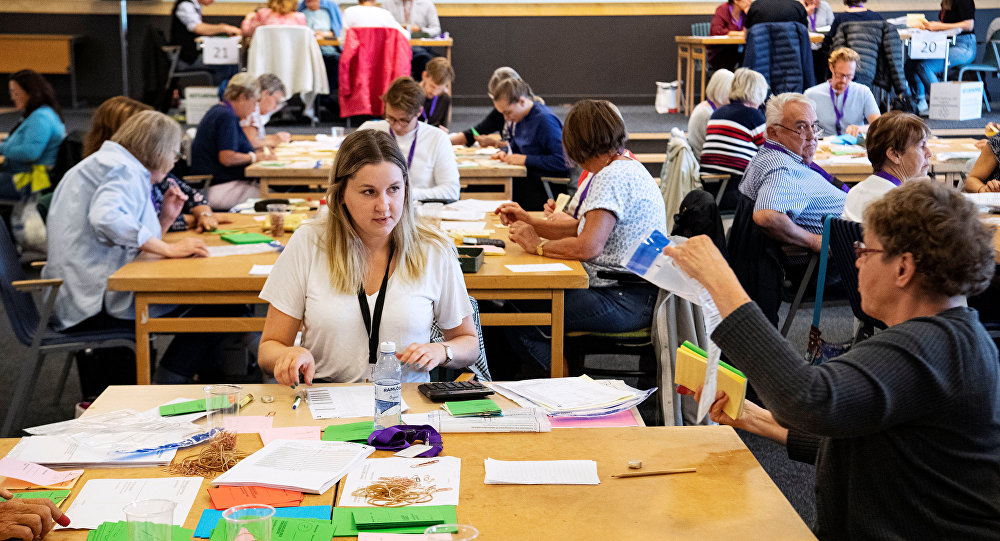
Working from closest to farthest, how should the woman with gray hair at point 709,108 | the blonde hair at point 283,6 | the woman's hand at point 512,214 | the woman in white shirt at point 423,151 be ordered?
the woman's hand at point 512,214
the woman in white shirt at point 423,151
the woman with gray hair at point 709,108
the blonde hair at point 283,6

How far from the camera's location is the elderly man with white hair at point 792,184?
4.20m

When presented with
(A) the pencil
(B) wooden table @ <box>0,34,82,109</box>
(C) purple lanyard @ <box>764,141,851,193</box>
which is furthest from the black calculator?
(B) wooden table @ <box>0,34,82,109</box>

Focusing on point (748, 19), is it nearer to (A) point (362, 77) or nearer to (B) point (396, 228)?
(A) point (362, 77)

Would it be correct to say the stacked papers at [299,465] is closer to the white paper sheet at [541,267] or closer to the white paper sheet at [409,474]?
the white paper sheet at [409,474]

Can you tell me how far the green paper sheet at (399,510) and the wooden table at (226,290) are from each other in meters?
1.67

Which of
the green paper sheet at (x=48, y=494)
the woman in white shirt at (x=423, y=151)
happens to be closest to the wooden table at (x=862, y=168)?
the woman in white shirt at (x=423, y=151)

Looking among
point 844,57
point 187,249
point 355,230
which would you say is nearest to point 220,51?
point 844,57

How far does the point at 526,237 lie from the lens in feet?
12.0

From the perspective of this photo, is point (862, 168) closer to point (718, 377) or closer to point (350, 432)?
point (718, 377)

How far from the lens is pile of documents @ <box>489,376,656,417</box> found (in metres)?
2.11

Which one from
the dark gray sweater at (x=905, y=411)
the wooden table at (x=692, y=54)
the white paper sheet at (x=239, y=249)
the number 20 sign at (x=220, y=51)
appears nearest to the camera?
the dark gray sweater at (x=905, y=411)

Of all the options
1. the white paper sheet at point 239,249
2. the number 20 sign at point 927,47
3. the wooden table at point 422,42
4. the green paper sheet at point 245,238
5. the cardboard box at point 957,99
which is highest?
the wooden table at point 422,42

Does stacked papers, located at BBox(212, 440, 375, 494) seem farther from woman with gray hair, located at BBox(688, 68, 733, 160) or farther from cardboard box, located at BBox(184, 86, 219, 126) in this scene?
cardboard box, located at BBox(184, 86, 219, 126)

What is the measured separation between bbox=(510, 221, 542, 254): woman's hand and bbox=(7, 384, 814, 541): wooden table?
5.24 ft
